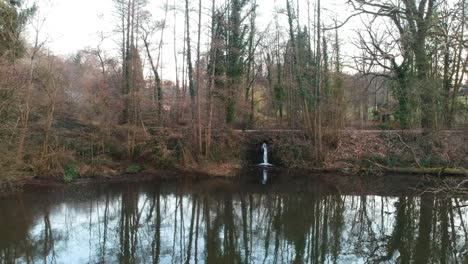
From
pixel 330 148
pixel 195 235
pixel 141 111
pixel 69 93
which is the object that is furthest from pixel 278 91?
pixel 195 235

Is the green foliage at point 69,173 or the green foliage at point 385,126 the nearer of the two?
the green foliage at point 69,173

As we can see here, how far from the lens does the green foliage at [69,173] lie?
15991mm

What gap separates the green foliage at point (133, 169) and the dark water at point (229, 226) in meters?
2.58

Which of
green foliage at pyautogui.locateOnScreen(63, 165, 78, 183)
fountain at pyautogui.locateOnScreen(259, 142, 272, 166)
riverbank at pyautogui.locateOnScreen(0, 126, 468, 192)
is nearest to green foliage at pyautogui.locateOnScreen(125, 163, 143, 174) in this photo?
riverbank at pyautogui.locateOnScreen(0, 126, 468, 192)

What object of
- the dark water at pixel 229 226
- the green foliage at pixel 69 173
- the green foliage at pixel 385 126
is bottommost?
the dark water at pixel 229 226

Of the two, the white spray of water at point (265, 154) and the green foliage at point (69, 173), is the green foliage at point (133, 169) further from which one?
the white spray of water at point (265, 154)

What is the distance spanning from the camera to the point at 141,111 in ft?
64.6

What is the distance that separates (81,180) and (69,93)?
17.1ft

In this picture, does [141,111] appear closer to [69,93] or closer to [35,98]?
[69,93]

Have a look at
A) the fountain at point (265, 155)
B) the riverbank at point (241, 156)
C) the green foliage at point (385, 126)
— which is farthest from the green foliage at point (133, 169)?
the green foliage at point (385, 126)

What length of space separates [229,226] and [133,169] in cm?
904

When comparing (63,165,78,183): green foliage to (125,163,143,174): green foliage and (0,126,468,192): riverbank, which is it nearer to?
(0,126,468,192): riverbank

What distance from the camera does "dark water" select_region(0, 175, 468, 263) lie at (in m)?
8.12

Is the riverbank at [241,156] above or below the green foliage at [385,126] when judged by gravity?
below
